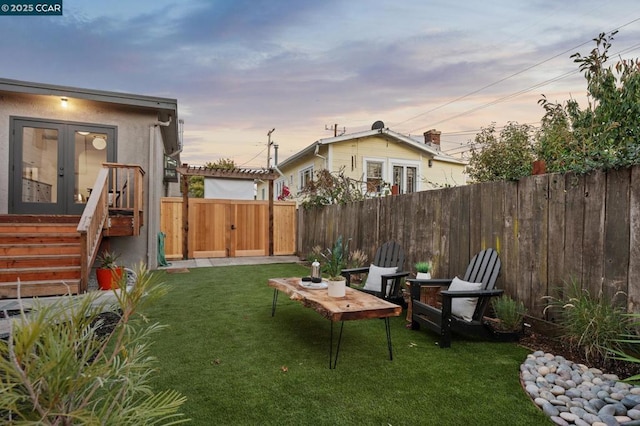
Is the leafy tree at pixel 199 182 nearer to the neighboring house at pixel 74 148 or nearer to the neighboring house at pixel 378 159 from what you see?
the neighboring house at pixel 378 159

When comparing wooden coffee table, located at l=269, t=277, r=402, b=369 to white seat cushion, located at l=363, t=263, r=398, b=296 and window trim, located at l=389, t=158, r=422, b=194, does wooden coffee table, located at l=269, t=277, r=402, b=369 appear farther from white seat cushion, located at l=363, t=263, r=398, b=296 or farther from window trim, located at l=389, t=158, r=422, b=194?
window trim, located at l=389, t=158, r=422, b=194

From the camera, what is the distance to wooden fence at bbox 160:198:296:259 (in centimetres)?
991

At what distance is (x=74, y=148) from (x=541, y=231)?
825 centimetres

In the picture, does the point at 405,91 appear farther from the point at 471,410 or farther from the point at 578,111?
the point at 471,410

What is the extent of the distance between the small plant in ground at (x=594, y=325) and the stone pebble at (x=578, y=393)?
17cm

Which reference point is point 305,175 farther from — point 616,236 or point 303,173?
point 616,236

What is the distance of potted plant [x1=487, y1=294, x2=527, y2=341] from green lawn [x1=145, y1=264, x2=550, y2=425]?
0.11m

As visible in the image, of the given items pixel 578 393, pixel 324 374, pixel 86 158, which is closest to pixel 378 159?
pixel 86 158

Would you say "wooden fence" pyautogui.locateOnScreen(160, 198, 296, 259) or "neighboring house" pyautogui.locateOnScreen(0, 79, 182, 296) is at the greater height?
"neighboring house" pyautogui.locateOnScreen(0, 79, 182, 296)

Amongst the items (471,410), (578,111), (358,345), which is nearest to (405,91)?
(578,111)

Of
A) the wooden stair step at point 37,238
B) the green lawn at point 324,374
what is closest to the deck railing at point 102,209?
the wooden stair step at point 37,238

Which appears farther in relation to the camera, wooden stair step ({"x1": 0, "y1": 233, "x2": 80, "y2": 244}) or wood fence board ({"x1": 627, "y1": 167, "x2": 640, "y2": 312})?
wooden stair step ({"x1": 0, "y1": 233, "x2": 80, "y2": 244})

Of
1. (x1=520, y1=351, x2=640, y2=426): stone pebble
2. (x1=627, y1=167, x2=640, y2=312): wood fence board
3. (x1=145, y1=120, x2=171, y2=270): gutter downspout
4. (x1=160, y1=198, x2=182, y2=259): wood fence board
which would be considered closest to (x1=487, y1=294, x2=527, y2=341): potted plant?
(x1=520, y1=351, x2=640, y2=426): stone pebble

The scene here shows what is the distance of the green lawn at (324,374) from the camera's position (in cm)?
227
